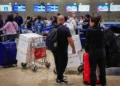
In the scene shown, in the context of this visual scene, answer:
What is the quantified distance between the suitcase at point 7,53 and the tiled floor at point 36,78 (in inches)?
14.0

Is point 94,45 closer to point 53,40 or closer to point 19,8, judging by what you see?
point 53,40

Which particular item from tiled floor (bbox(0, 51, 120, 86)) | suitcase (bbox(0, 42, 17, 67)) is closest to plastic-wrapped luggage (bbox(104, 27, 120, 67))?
tiled floor (bbox(0, 51, 120, 86))

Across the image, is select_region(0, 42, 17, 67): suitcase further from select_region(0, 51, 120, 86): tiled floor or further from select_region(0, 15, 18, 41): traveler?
select_region(0, 15, 18, 41): traveler

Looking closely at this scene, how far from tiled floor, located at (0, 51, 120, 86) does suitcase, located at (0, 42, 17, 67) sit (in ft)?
1.17

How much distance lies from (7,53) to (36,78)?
199 centimetres

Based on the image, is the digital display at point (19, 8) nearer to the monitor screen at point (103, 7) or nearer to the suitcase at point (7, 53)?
the monitor screen at point (103, 7)

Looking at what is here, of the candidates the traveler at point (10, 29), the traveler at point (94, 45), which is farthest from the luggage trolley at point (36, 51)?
the traveler at point (94, 45)

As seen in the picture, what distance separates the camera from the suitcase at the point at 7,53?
9281 millimetres

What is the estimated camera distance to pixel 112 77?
7758 millimetres

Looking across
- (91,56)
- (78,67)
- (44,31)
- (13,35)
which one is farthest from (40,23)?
(91,56)

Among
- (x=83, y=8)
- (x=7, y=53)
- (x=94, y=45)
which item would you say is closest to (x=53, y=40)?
(x=94, y=45)

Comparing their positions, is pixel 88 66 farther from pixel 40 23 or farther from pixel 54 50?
pixel 40 23

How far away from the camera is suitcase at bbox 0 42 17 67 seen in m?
9.28

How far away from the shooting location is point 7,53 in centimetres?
930
